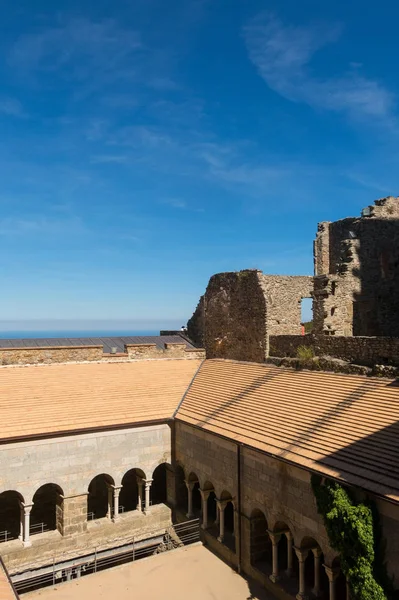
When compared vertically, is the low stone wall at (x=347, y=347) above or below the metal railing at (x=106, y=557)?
above

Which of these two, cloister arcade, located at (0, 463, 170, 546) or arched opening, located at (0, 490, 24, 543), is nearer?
cloister arcade, located at (0, 463, 170, 546)

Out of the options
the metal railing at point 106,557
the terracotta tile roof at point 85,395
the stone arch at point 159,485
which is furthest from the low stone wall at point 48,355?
the metal railing at point 106,557

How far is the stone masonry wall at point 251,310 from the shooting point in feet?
70.0

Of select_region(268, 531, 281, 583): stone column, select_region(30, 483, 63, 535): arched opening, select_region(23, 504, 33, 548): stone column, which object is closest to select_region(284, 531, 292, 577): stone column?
select_region(268, 531, 281, 583): stone column

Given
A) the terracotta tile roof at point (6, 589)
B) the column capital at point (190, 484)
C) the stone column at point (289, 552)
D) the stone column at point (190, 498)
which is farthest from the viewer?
the column capital at point (190, 484)

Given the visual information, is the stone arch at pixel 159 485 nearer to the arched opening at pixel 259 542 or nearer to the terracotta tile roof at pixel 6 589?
the arched opening at pixel 259 542

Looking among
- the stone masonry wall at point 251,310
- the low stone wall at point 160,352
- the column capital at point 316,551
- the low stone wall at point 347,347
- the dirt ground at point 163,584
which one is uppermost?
the stone masonry wall at point 251,310

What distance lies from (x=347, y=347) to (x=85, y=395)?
978 centimetres

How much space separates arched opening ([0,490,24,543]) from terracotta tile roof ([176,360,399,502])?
732 cm

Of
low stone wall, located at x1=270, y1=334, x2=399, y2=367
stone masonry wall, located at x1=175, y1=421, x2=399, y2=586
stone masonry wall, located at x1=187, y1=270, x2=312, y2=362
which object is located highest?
stone masonry wall, located at x1=187, y1=270, x2=312, y2=362

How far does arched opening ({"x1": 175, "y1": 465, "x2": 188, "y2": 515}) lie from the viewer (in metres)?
18.8

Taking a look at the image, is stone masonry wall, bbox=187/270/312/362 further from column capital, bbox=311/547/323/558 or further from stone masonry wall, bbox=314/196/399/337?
column capital, bbox=311/547/323/558

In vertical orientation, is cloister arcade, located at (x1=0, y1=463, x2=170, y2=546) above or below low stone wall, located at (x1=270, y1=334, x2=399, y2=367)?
below

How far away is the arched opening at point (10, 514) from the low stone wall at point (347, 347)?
11.7m
